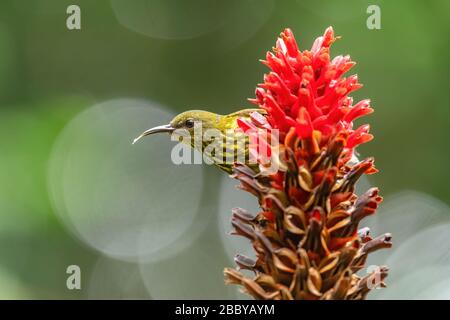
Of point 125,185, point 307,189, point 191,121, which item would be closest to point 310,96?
point 307,189

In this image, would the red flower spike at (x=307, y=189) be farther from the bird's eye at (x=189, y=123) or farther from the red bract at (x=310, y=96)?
the bird's eye at (x=189, y=123)

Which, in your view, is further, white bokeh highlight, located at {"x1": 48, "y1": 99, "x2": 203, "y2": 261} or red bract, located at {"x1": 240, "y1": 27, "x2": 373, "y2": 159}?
white bokeh highlight, located at {"x1": 48, "y1": 99, "x2": 203, "y2": 261}

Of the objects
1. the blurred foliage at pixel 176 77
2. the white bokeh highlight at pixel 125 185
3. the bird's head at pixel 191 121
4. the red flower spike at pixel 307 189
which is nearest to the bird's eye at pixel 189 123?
the bird's head at pixel 191 121

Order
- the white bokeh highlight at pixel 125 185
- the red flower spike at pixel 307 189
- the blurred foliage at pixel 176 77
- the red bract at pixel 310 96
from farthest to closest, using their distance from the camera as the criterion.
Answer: the white bokeh highlight at pixel 125 185
the blurred foliage at pixel 176 77
the red bract at pixel 310 96
the red flower spike at pixel 307 189

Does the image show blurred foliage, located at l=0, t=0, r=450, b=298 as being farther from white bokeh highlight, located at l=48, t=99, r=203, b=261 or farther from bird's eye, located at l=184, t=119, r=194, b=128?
bird's eye, located at l=184, t=119, r=194, b=128

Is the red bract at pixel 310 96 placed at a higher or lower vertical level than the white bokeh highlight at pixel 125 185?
lower

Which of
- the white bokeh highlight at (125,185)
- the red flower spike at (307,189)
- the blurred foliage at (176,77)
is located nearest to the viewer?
the red flower spike at (307,189)

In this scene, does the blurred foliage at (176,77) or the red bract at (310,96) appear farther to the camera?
the blurred foliage at (176,77)

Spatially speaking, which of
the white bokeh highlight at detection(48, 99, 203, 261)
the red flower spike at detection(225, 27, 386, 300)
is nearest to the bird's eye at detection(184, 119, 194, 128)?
the white bokeh highlight at detection(48, 99, 203, 261)
